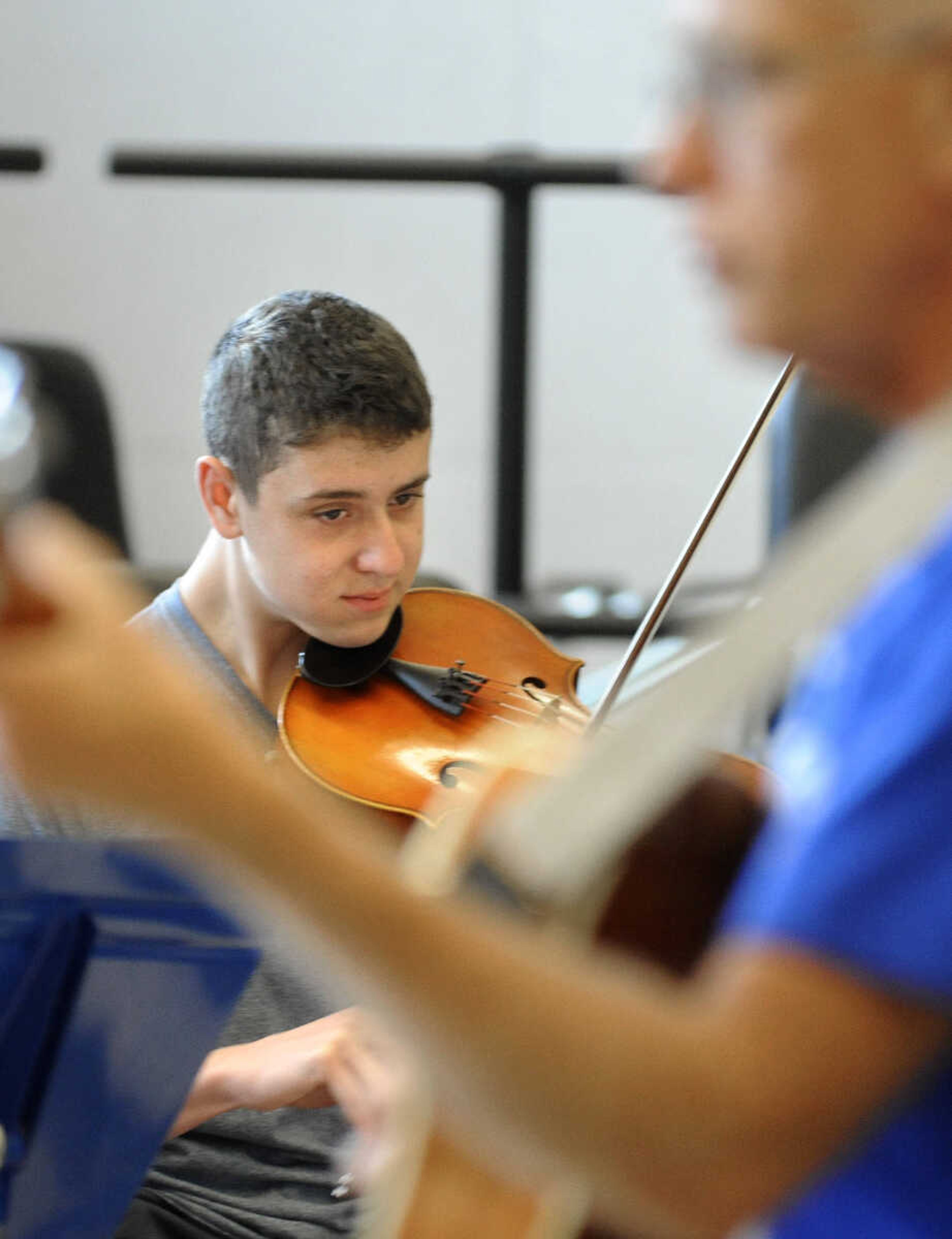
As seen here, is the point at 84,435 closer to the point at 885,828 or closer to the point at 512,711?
the point at 512,711

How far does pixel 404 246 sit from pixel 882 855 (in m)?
2.98

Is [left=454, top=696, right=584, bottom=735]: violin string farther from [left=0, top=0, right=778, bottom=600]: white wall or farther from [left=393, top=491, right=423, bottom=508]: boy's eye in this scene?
[left=0, top=0, right=778, bottom=600]: white wall

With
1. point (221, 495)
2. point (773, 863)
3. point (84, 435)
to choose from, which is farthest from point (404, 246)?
point (773, 863)

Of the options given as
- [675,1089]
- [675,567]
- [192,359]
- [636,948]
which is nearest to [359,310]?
[675,567]

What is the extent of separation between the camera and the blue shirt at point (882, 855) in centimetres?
42

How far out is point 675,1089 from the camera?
43 centimetres

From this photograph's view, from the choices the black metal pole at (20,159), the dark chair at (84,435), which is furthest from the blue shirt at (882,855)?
the black metal pole at (20,159)

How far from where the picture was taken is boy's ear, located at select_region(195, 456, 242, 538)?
4.31 feet

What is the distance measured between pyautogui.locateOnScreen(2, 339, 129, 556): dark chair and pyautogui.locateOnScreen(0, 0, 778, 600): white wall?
1137mm

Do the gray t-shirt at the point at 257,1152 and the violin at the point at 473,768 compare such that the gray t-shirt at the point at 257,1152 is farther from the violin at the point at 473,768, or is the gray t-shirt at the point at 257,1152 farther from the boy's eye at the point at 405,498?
the boy's eye at the point at 405,498

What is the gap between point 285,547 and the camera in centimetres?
127

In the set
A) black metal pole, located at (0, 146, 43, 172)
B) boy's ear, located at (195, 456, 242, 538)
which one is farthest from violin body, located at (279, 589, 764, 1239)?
black metal pole, located at (0, 146, 43, 172)

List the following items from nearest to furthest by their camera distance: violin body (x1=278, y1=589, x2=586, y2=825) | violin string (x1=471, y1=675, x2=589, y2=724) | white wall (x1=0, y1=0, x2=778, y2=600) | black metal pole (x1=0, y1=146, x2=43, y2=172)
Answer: violin body (x1=278, y1=589, x2=586, y2=825) → violin string (x1=471, y1=675, x2=589, y2=724) → black metal pole (x1=0, y1=146, x2=43, y2=172) → white wall (x1=0, y1=0, x2=778, y2=600)

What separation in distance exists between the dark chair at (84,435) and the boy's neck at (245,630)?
685mm
